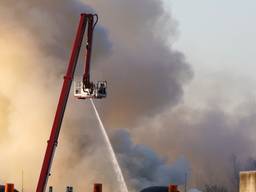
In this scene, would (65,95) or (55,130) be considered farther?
(65,95)

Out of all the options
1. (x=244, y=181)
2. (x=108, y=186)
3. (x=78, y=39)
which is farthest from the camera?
(x=108, y=186)

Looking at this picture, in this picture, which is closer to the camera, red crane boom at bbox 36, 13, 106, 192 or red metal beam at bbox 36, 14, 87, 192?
red metal beam at bbox 36, 14, 87, 192

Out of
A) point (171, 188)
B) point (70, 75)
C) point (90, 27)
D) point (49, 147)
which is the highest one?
point (90, 27)

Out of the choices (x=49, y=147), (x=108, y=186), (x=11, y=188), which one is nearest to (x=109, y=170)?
(x=108, y=186)

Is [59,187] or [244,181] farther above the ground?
[59,187]

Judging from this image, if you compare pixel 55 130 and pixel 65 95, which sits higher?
pixel 65 95

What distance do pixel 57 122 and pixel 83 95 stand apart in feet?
16.7

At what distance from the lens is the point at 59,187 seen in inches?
6073

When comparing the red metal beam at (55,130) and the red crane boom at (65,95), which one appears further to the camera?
the red crane boom at (65,95)

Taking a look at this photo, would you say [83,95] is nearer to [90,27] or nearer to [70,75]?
[70,75]

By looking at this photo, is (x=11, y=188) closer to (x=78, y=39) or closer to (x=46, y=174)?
(x=46, y=174)

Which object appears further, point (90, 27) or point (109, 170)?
point (109, 170)

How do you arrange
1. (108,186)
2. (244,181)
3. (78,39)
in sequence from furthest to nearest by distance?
1. (108,186)
2. (78,39)
3. (244,181)

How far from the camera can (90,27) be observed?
112m
